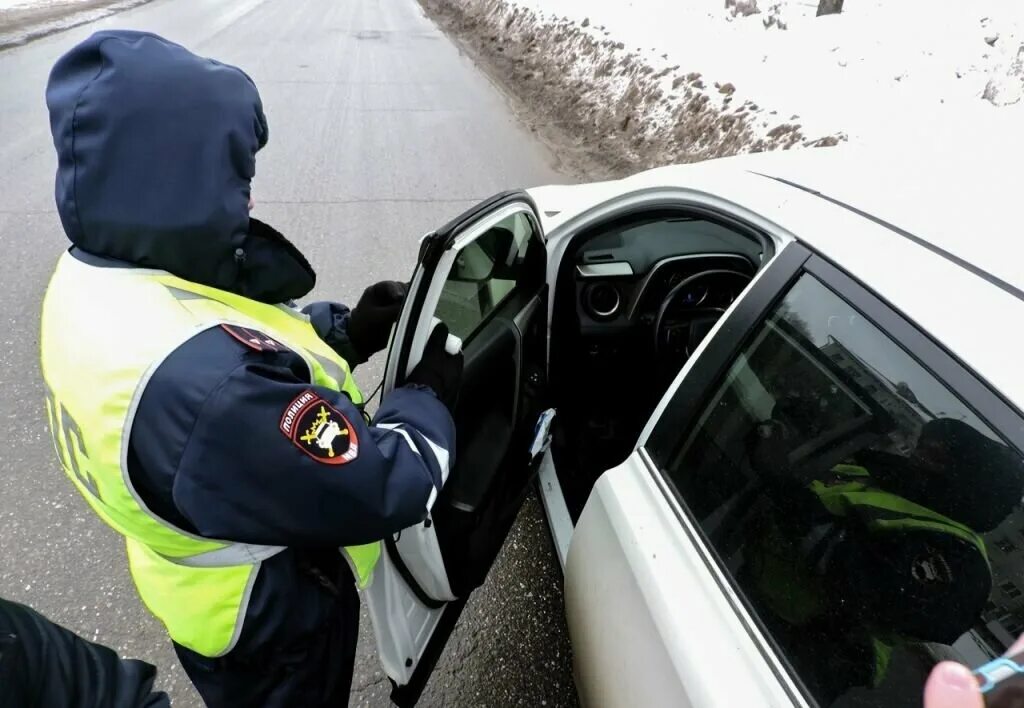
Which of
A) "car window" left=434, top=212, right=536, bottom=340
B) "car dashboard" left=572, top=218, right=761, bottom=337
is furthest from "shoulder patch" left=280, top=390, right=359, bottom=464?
"car dashboard" left=572, top=218, right=761, bottom=337

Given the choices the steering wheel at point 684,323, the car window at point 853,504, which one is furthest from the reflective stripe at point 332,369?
the steering wheel at point 684,323

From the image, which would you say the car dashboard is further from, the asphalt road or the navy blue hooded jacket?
the navy blue hooded jacket

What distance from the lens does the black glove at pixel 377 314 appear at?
184 centimetres

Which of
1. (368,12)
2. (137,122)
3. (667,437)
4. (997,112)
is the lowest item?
(368,12)

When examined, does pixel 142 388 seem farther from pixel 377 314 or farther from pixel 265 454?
pixel 377 314

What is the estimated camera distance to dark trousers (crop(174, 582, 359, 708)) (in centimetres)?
141

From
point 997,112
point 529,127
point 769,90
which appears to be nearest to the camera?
point 997,112

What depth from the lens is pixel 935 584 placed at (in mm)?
1001

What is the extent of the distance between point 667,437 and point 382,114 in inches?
285

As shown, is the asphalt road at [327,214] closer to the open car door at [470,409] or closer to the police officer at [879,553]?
the open car door at [470,409]

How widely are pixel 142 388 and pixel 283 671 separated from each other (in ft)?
2.52

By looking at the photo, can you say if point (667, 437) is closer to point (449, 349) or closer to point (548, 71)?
point (449, 349)

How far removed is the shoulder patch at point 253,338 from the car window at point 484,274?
545mm

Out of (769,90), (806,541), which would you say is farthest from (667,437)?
(769,90)
